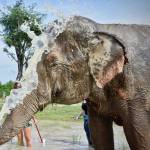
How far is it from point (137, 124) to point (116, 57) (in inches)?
24.7

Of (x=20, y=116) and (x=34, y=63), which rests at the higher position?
(x=34, y=63)

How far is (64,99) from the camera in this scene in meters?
5.18

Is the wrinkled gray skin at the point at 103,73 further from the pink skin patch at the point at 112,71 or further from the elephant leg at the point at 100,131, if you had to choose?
the elephant leg at the point at 100,131

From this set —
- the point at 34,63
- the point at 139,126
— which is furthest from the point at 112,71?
the point at 34,63

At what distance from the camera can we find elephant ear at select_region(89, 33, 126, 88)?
5.14 meters

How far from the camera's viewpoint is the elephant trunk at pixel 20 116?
4742mm

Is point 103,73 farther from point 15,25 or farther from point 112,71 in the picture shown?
point 15,25

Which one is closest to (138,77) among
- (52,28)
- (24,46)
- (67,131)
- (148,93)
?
(148,93)

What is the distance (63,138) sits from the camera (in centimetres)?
1570

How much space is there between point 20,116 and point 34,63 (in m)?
0.47

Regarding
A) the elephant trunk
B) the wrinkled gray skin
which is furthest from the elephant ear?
the elephant trunk

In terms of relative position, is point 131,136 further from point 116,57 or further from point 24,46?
point 24,46

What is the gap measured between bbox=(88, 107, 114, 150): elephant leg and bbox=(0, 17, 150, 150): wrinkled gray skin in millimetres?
403

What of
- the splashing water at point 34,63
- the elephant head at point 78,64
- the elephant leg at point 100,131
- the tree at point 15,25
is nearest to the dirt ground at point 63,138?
the elephant leg at point 100,131
